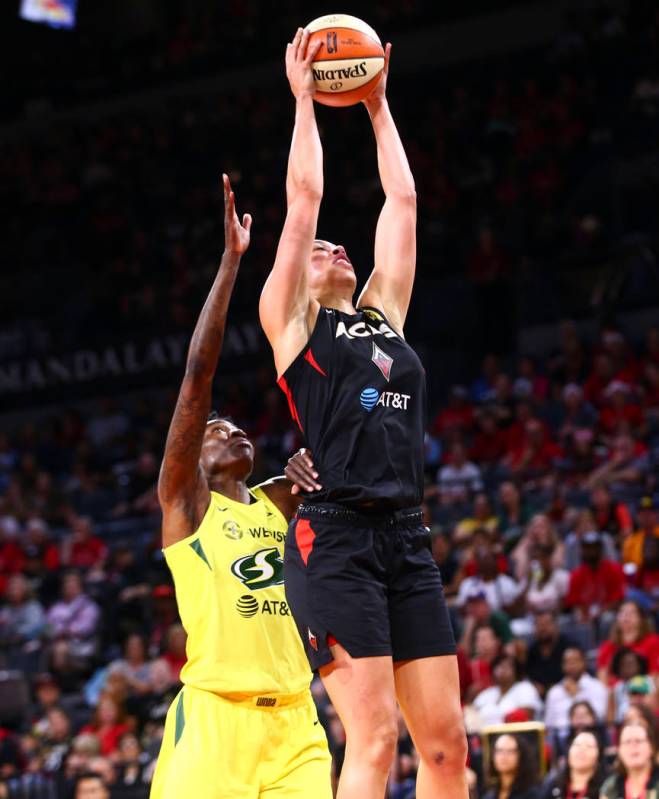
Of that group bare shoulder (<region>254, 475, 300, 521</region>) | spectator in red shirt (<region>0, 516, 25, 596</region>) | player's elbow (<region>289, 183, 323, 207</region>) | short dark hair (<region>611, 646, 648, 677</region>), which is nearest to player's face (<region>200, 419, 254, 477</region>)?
bare shoulder (<region>254, 475, 300, 521</region>)

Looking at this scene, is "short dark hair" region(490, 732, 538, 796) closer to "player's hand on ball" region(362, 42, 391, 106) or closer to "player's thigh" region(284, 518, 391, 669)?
"player's thigh" region(284, 518, 391, 669)

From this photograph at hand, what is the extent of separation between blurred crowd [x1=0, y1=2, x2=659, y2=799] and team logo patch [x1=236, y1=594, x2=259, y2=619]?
3.31 metres

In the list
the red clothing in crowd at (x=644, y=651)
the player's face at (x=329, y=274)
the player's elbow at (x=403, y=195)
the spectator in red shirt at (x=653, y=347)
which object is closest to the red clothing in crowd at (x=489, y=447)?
the spectator in red shirt at (x=653, y=347)

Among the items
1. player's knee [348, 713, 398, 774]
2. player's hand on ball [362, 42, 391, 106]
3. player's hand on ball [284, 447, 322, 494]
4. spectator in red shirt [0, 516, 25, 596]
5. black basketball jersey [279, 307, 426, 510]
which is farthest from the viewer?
spectator in red shirt [0, 516, 25, 596]

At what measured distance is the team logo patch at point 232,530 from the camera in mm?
6348

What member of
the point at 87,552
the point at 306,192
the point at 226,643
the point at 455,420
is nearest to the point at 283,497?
the point at 226,643

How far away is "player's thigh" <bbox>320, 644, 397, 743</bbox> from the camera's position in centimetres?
492

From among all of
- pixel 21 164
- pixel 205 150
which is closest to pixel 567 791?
pixel 205 150

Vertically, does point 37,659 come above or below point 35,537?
below

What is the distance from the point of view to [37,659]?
14.8 m

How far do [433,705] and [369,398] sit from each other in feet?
3.68

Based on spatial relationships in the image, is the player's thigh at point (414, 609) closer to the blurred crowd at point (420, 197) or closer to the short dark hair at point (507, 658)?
the short dark hair at point (507, 658)

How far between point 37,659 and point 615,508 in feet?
20.4

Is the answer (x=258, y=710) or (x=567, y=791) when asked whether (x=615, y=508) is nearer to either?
(x=567, y=791)
